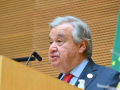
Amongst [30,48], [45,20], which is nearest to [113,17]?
[45,20]

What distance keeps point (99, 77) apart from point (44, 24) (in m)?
2.32

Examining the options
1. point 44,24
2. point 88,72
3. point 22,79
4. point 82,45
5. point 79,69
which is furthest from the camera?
point 44,24

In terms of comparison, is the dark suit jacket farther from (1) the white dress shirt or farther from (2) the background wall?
(2) the background wall

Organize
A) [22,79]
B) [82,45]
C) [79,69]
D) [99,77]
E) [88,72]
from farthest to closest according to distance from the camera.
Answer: [82,45] < [79,69] < [88,72] < [99,77] < [22,79]

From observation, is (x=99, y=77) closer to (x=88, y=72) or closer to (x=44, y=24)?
(x=88, y=72)

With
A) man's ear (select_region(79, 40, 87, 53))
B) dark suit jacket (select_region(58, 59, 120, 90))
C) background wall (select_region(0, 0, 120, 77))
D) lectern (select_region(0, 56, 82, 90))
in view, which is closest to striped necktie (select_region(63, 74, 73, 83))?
dark suit jacket (select_region(58, 59, 120, 90))

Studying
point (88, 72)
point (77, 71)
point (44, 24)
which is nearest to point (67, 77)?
point (77, 71)

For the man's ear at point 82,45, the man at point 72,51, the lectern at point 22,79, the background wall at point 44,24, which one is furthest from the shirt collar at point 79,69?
the background wall at point 44,24

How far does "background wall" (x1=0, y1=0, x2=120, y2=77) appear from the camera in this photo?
3838mm

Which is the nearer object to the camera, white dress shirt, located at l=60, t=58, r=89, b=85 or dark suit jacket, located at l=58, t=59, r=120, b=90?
dark suit jacket, located at l=58, t=59, r=120, b=90

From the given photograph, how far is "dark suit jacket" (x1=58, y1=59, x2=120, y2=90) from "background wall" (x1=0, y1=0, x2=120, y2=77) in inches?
62.2

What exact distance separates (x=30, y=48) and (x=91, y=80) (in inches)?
92.8

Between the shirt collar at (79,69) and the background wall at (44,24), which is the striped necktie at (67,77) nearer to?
the shirt collar at (79,69)

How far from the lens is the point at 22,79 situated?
1.44m
